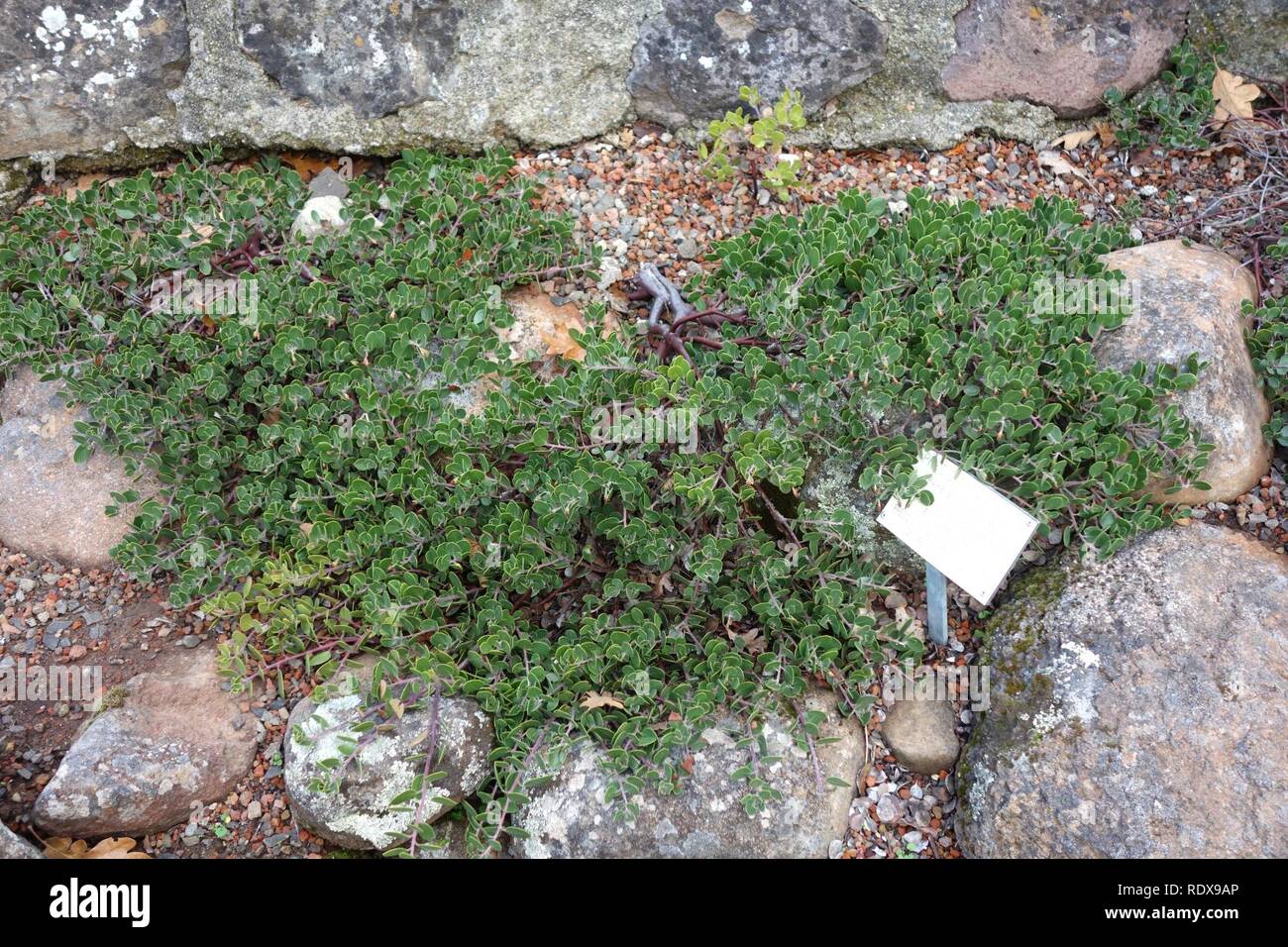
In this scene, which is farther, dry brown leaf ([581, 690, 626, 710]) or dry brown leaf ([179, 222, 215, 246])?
dry brown leaf ([179, 222, 215, 246])

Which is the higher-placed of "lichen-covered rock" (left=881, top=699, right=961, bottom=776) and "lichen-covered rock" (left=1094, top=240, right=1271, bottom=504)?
"lichen-covered rock" (left=1094, top=240, right=1271, bottom=504)

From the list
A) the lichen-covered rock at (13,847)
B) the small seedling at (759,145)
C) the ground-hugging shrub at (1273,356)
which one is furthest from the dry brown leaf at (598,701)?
the ground-hugging shrub at (1273,356)

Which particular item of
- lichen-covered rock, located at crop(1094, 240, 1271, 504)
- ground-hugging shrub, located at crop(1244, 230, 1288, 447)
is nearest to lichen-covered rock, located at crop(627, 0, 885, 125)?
lichen-covered rock, located at crop(1094, 240, 1271, 504)

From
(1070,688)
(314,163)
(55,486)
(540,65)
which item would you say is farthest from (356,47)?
(1070,688)

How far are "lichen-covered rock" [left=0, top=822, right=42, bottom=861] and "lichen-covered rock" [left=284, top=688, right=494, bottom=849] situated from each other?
0.58 m

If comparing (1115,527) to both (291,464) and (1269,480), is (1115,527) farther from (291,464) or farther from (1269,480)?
(291,464)

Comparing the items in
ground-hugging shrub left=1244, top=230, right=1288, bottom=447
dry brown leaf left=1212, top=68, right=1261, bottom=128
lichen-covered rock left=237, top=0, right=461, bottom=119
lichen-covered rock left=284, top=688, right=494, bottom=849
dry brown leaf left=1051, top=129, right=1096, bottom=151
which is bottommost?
lichen-covered rock left=284, top=688, right=494, bottom=849

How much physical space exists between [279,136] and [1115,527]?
10.2 ft

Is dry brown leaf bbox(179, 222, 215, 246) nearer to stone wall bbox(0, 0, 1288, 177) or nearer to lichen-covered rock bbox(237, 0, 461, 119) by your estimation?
stone wall bbox(0, 0, 1288, 177)

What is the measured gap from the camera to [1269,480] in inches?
119

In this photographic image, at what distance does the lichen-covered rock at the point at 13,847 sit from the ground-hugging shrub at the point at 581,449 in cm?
63

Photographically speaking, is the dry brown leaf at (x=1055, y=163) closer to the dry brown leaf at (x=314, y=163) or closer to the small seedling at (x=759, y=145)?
the small seedling at (x=759, y=145)

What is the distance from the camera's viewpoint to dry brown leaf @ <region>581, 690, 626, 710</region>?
2650 millimetres

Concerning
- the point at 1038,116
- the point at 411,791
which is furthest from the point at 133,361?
the point at 1038,116
